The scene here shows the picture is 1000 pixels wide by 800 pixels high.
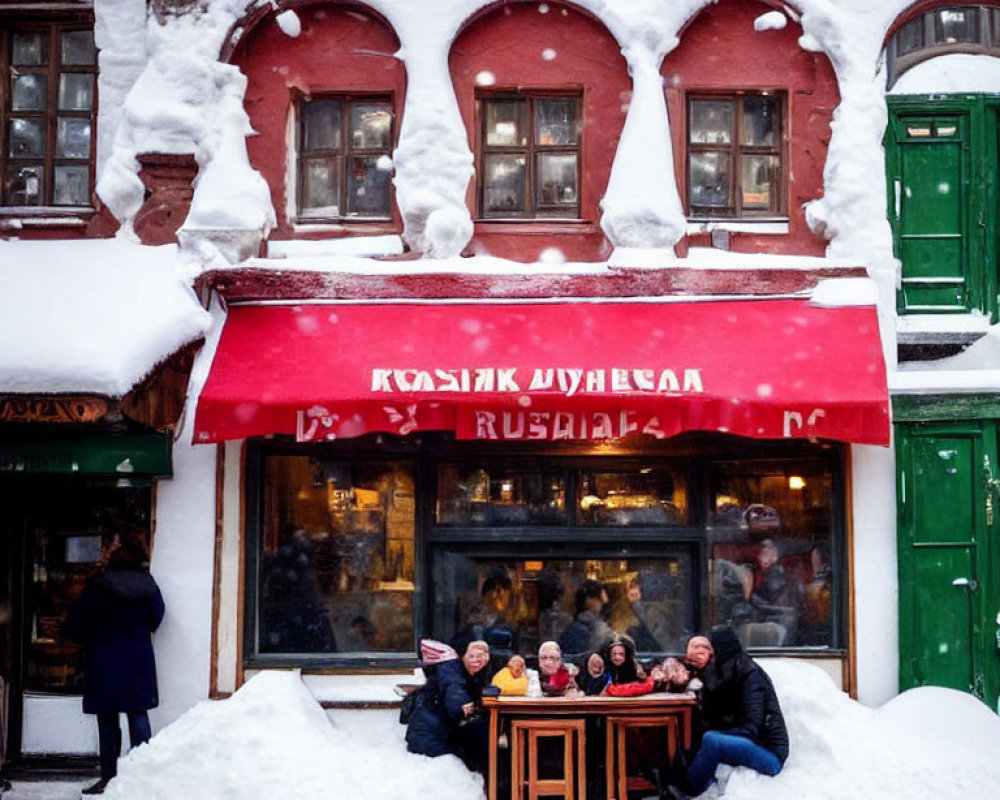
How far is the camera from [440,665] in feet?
27.7

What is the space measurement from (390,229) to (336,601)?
3.11 meters

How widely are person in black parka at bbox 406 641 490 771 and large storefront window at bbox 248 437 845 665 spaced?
120cm

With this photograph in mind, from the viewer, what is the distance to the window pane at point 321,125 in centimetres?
A: 1034

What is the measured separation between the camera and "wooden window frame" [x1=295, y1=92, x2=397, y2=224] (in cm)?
1025

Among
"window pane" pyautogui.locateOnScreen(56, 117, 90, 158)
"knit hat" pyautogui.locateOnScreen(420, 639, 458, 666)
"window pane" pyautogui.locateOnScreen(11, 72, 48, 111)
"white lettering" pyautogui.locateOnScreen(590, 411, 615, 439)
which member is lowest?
"knit hat" pyautogui.locateOnScreen(420, 639, 458, 666)

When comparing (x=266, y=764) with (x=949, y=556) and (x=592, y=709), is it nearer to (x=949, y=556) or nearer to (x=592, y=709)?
(x=592, y=709)

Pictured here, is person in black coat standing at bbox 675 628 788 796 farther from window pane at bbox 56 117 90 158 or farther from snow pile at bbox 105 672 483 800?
window pane at bbox 56 117 90 158

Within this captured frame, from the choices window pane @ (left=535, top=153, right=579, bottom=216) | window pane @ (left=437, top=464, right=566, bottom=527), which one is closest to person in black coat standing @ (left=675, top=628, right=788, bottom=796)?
window pane @ (left=437, top=464, right=566, bottom=527)

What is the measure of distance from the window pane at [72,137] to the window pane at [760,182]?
564 centimetres

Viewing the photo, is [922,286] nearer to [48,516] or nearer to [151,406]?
[151,406]

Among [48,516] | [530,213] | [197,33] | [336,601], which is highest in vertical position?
[197,33]

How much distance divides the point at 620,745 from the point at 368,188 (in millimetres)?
5055

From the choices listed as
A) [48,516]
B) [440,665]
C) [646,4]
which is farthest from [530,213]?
[48,516]

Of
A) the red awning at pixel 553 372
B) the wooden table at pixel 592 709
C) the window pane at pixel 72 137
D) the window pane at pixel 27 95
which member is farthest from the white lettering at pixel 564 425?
the window pane at pixel 27 95
